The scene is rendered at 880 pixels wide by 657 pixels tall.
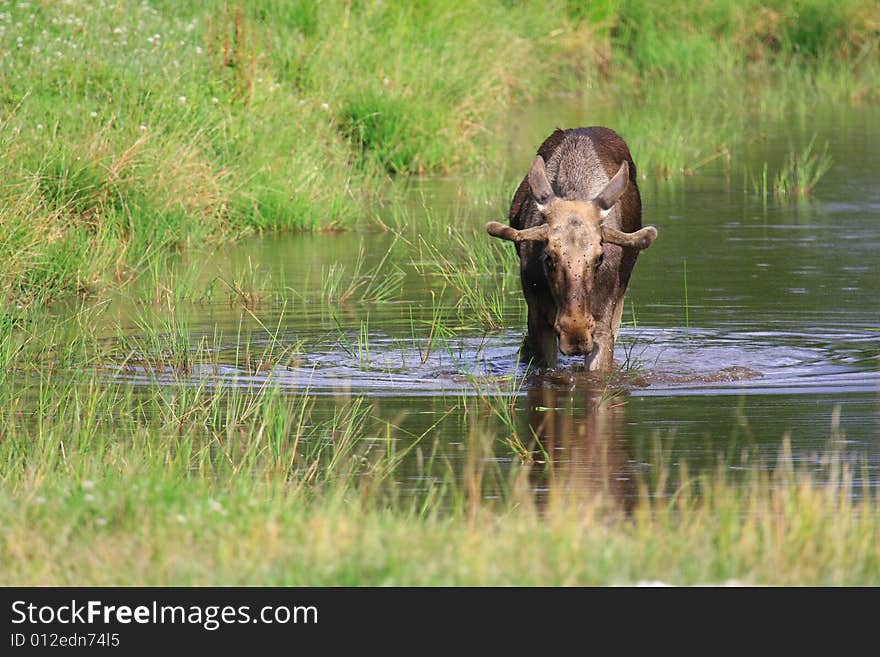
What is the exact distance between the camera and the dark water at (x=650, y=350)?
→ 28.9 feet

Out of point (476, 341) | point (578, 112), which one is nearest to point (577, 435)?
point (476, 341)

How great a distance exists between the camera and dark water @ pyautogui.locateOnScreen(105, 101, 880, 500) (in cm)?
881

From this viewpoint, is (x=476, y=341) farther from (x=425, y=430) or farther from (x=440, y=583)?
(x=440, y=583)

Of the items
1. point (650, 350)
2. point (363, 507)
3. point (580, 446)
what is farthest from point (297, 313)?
point (363, 507)

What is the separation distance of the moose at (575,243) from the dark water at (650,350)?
0.27m

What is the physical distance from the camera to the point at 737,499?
7383 mm

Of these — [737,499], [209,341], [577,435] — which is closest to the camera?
[737,499]

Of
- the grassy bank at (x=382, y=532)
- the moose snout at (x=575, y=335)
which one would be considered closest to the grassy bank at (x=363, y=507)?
the grassy bank at (x=382, y=532)

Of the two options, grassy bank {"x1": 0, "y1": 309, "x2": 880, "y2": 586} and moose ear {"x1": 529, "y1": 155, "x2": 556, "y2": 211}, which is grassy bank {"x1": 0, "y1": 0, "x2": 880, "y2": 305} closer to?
grassy bank {"x1": 0, "y1": 309, "x2": 880, "y2": 586}

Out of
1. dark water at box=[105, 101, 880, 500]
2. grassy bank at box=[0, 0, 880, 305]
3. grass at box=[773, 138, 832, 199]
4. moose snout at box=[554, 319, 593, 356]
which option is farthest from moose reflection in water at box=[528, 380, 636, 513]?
grass at box=[773, 138, 832, 199]

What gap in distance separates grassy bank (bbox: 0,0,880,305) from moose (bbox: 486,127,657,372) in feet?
A: 10.5

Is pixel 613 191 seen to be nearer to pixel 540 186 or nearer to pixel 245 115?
pixel 540 186

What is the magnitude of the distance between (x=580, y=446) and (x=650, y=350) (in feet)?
8.98
